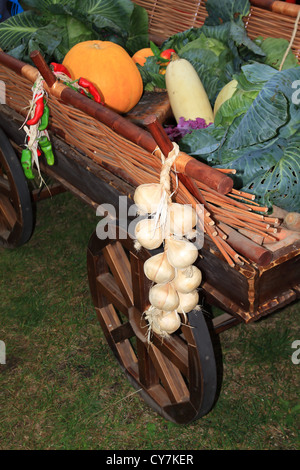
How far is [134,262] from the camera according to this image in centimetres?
180

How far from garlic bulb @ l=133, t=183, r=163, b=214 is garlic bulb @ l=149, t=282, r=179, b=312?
0.25 m

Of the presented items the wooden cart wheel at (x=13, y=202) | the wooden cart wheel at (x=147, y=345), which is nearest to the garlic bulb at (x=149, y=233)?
the wooden cart wheel at (x=147, y=345)

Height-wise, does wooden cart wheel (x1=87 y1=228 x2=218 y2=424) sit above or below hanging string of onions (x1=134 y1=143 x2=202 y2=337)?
below

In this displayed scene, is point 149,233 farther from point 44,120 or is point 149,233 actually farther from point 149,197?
point 44,120

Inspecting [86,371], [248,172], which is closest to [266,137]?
[248,172]

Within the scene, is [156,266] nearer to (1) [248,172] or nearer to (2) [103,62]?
(1) [248,172]

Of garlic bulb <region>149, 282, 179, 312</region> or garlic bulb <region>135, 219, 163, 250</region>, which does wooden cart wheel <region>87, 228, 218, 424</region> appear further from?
garlic bulb <region>135, 219, 163, 250</region>

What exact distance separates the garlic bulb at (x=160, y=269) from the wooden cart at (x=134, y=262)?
0.41 feet

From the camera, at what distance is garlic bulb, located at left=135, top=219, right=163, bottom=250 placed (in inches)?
55.6

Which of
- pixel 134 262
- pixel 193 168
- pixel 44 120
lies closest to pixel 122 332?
pixel 134 262

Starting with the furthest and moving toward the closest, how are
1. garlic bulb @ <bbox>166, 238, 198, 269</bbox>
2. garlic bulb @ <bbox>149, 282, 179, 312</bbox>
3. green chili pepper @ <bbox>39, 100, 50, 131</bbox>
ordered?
green chili pepper @ <bbox>39, 100, 50, 131</bbox> < garlic bulb @ <bbox>149, 282, 179, 312</bbox> < garlic bulb @ <bbox>166, 238, 198, 269</bbox>

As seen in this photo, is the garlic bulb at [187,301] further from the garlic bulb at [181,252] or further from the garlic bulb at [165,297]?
the garlic bulb at [181,252]

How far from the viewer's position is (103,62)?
2324mm

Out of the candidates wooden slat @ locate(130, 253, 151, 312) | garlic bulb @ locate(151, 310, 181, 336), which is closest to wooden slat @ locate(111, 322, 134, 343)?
wooden slat @ locate(130, 253, 151, 312)
